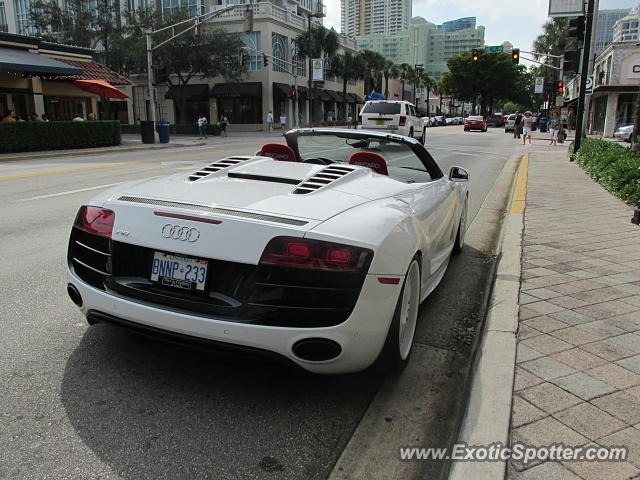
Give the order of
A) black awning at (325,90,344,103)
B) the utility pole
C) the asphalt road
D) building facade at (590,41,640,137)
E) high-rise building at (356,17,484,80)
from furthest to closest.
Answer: high-rise building at (356,17,484,80)
black awning at (325,90,344,103)
building facade at (590,41,640,137)
the utility pole
the asphalt road

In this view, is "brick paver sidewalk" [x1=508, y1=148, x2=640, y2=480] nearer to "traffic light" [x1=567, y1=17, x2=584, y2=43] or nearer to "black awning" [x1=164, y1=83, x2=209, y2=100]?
"traffic light" [x1=567, y1=17, x2=584, y2=43]

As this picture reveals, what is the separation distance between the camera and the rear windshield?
76.1 ft

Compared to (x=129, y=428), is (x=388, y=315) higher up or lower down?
higher up

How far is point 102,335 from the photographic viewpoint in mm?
3660

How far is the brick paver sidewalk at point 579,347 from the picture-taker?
249 cm

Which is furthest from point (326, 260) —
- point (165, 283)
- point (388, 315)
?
point (165, 283)

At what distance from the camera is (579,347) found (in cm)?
343

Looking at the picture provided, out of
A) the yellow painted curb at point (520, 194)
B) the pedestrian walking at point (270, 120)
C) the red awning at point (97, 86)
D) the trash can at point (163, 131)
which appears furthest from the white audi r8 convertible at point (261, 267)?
the pedestrian walking at point (270, 120)

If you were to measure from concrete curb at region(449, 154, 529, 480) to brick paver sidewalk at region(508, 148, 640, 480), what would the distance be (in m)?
0.06

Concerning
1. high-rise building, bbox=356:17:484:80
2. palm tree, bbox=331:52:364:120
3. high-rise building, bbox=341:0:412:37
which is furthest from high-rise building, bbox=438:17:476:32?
palm tree, bbox=331:52:364:120

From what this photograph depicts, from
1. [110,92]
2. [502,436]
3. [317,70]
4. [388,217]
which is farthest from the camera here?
[317,70]

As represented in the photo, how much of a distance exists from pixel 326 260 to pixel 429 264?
1.37 metres

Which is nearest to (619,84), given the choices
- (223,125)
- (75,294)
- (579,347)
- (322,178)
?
(223,125)

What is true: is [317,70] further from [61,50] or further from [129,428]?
[129,428]
